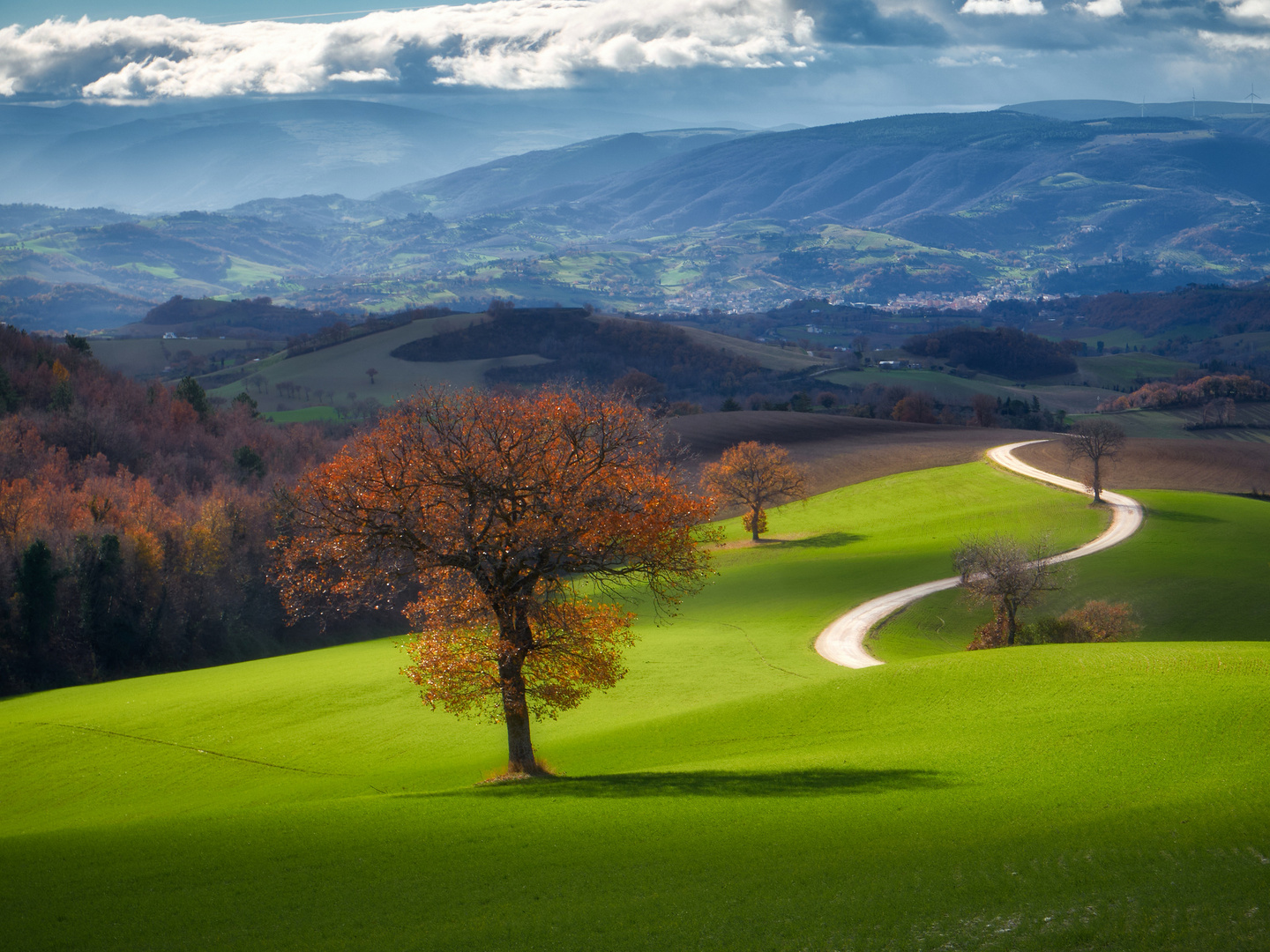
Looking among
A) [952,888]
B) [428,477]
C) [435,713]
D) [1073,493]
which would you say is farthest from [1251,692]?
[1073,493]

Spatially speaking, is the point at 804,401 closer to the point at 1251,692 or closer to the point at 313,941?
the point at 1251,692

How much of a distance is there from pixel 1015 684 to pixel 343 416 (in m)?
153

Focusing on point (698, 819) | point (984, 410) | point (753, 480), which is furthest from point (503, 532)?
point (984, 410)

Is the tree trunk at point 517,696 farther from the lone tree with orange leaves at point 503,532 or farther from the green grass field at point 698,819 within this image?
the green grass field at point 698,819

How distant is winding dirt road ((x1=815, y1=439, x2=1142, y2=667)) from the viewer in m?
54.1

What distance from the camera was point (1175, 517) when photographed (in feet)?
250

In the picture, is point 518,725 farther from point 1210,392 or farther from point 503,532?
point 1210,392

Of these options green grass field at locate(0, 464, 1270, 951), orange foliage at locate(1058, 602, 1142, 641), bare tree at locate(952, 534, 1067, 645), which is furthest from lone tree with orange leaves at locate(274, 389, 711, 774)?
orange foliage at locate(1058, 602, 1142, 641)

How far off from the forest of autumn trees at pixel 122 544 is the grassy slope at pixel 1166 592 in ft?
182

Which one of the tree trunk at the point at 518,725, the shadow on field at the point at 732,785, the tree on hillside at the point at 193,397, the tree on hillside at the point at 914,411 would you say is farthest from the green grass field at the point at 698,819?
the tree on hillside at the point at 914,411

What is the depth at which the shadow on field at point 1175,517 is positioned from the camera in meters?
75.0

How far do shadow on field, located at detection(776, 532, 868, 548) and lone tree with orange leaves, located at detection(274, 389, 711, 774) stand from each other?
54610mm

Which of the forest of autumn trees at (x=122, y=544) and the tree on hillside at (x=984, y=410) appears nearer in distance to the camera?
the forest of autumn trees at (x=122, y=544)

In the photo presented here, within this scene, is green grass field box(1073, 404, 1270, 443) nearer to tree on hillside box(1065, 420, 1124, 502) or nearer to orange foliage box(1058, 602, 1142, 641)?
tree on hillside box(1065, 420, 1124, 502)
